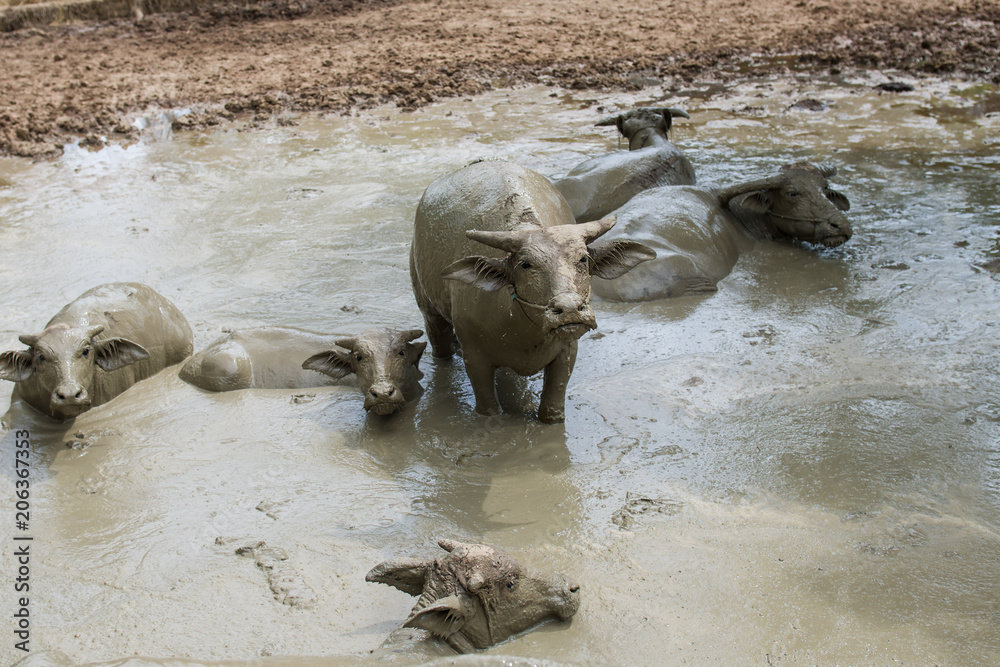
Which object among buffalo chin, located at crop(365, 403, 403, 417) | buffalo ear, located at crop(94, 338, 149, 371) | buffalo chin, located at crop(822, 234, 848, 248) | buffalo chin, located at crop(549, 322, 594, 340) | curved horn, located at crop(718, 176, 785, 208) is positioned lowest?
buffalo chin, located at crop(365, 403, 403, 417)

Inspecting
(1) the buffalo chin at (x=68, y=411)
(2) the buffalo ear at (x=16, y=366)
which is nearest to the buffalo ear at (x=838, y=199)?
(1) the buffalo chin at (x=68, y=411)

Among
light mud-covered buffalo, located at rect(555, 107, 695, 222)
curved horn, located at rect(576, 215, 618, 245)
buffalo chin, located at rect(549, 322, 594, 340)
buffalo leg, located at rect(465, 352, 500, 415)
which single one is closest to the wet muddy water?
buffalo leg, located at rect(465, 352, 500, 415)

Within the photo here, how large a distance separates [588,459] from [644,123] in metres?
6.06

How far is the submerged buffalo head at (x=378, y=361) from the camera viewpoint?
5.47m

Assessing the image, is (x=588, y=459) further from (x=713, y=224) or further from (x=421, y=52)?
(x=421, y=52)

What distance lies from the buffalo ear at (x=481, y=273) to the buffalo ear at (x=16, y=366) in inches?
121

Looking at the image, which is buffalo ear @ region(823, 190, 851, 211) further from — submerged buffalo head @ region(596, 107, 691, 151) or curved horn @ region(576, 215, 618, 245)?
curved horn @ region(576, 215, 618, 245)

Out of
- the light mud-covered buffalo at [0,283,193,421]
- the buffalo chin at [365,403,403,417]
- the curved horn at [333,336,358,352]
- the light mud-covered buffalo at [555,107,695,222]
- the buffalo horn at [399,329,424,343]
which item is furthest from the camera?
the light mud-covered buffalo at [555,107,695,222]

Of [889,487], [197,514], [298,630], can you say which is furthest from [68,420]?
[889,487]

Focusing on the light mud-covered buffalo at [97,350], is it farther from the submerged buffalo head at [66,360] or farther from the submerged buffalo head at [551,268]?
the submerged buffalo head at [551,268]

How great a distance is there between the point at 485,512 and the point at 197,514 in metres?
1.58

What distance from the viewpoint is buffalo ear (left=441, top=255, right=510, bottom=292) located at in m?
4.62

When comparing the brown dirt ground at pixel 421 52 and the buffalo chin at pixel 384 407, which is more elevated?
the brown dirt ground at pixel 421 52

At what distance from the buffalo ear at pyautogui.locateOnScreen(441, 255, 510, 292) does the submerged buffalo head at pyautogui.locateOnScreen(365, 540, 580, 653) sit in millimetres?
1568
